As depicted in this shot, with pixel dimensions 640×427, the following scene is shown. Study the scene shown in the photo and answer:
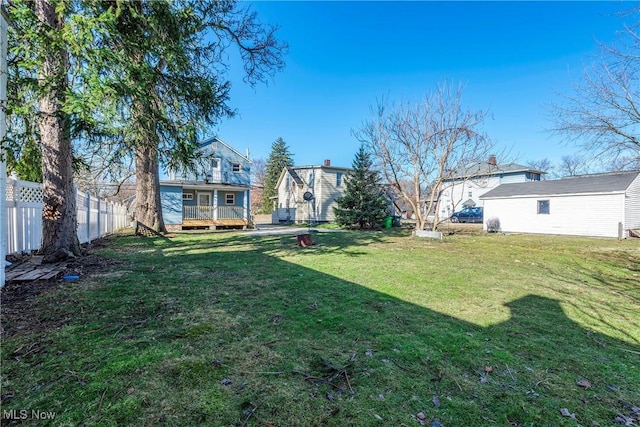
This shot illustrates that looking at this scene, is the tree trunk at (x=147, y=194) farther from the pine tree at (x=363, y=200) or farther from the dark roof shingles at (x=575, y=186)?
the dark roof shingles at (x=575, y=186)

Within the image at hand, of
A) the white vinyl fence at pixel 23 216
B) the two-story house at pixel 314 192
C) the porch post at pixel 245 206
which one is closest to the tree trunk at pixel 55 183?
the white vinyl fence at pixel 23 216

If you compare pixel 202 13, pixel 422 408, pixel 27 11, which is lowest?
pixel 422 408

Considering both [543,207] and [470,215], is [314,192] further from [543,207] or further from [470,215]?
[543,207]

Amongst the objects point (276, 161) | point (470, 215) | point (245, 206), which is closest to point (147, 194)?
point (245, 206)

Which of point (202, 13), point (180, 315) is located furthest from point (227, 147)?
point (180, 315)

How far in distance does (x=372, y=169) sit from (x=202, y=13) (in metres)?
15.8

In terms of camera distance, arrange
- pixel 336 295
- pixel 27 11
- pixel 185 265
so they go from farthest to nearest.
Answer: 1. pixel 185 265
2. pixel 336 295
3. pixel 27 11

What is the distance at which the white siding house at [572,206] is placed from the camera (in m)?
16.1

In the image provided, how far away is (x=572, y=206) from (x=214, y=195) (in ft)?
75.1

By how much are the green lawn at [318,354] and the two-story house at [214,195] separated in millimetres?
15165

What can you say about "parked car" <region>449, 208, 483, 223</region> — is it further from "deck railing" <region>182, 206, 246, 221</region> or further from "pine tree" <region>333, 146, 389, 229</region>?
"deck railing" <region>182, 206, 246, 221</region>

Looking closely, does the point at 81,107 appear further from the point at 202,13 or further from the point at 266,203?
the point at 266,203

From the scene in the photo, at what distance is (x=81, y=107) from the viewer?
418 cm

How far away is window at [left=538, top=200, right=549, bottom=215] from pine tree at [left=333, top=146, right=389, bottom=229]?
32.0 feet
